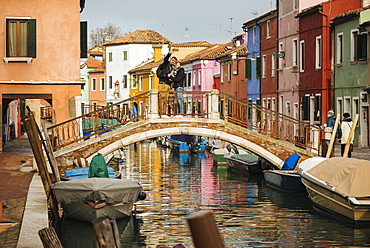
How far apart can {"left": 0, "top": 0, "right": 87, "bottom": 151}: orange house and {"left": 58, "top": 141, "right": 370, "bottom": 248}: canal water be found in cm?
372

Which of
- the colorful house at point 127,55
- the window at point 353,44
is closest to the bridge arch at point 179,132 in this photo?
the window at point 353,44

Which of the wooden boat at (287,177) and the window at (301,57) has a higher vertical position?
the window at (301,57)

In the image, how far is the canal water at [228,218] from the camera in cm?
1234

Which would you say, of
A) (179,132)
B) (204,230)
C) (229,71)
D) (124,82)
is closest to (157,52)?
(124,82)

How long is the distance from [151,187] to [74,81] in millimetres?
3770

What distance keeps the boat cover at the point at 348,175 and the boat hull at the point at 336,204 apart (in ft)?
0.58

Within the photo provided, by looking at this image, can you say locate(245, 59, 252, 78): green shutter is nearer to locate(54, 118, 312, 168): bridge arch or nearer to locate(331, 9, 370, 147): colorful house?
locate(331, 9, 370, 147): colorful house

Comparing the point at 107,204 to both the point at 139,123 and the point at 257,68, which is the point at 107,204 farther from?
the point at 257,68

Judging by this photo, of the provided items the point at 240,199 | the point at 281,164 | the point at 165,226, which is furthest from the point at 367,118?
the point at 165,226

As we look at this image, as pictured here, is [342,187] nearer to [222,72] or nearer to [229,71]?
[229,71]

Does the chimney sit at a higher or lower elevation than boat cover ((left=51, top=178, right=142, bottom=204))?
higher

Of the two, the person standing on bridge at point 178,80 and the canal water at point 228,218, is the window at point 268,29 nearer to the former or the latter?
the canal water at point 228,218

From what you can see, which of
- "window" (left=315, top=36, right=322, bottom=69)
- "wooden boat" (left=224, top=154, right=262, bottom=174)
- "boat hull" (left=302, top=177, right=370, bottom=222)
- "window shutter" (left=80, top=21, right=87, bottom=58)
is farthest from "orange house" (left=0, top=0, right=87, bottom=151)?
"window" (left=315, top=36, right=322, bottom=69)

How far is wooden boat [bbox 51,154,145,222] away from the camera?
1333 cm
